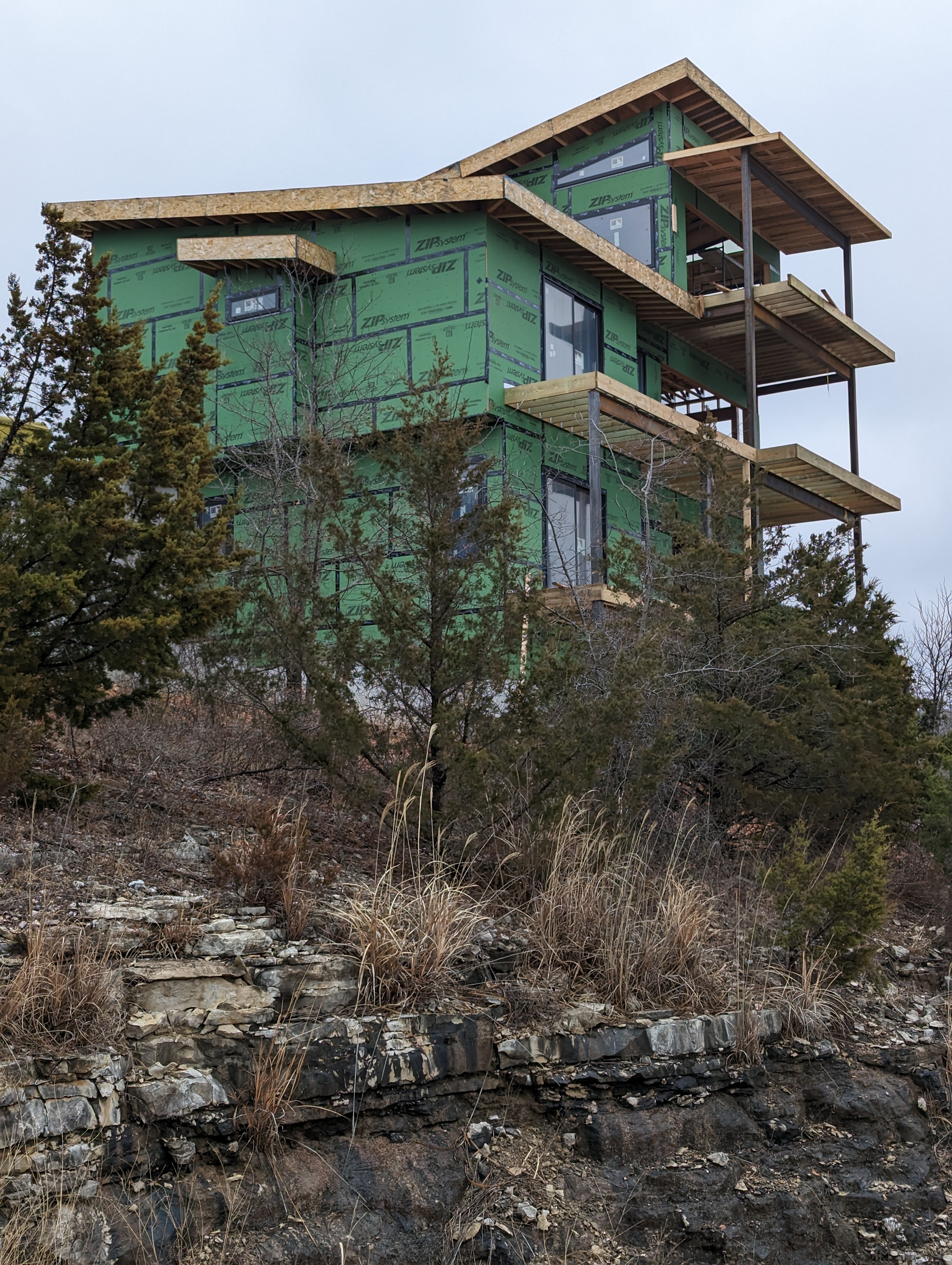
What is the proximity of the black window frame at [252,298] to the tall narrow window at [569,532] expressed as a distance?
214 inches

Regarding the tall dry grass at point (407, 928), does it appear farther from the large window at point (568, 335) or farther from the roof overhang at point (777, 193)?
the roof overhang at point (777, 193)

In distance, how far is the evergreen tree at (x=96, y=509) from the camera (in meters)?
8.38

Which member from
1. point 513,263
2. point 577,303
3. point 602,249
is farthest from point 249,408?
point 602,249

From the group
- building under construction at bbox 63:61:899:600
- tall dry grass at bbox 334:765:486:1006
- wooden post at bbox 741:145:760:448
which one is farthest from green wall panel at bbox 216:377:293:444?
tall dry grass at bbox 334:765:486:1006

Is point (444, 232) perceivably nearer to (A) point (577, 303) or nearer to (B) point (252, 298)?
(A) point (577, 303)

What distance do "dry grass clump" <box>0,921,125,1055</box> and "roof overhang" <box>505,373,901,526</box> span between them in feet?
29.5

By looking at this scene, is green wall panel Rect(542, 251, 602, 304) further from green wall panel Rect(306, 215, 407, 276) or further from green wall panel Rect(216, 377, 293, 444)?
green wall panel Rect(216, 377, 293, 444)

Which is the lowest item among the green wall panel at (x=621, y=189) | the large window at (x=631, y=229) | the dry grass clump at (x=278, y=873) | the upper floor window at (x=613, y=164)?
the dry grass clump at (x=278, y=873)

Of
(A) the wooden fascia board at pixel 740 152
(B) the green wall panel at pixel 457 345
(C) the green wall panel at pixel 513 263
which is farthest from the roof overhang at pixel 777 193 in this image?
(B) the green wall panel at pixel 457 345

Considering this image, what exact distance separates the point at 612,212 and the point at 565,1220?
69.5ft

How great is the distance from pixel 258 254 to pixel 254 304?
102 centimetres

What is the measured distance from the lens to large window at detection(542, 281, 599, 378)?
2092 cm

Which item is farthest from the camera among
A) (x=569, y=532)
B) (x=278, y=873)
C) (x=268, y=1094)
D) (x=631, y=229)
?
(x=631, y=229)

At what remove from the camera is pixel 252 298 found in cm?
2100
